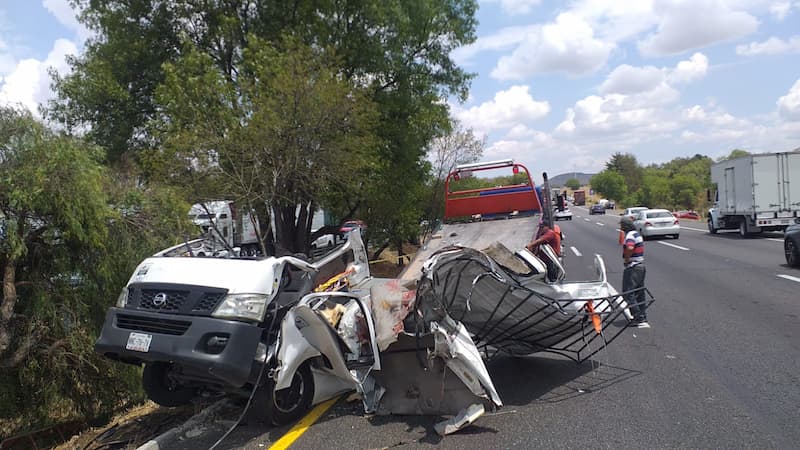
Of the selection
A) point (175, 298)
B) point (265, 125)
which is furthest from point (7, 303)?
point (265, 125)

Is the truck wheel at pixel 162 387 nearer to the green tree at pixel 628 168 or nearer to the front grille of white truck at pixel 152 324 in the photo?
the front grille of white truck at pixel 152 324

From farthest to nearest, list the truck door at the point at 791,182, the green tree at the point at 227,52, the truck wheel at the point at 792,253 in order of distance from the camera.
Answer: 1. the truck door at the point at 791,182
2. the green tree at the point at 227,52
3. the truck wheel at the point at 792,253

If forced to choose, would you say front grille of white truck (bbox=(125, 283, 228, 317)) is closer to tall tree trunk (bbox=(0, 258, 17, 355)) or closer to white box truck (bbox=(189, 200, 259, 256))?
tall tree trunk (bbox=(0, 258, 17, 355))

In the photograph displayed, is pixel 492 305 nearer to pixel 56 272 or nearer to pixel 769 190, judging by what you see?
pixel 56 272

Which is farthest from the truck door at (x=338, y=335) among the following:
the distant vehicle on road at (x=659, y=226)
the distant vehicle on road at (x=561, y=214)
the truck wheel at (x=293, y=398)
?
the distant vehicle on road at (x=659, y=226)

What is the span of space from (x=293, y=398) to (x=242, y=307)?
3.26ft

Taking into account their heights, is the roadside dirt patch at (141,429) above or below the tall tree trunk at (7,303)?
below

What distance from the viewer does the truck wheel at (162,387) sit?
6047mm

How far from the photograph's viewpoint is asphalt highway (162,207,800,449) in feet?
16.1

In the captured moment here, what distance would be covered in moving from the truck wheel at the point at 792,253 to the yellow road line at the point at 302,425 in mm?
12686

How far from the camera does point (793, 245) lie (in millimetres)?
14680

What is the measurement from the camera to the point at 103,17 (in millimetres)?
16469

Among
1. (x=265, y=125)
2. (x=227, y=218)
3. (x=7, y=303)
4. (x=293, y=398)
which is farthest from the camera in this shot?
(x=227, y=218)

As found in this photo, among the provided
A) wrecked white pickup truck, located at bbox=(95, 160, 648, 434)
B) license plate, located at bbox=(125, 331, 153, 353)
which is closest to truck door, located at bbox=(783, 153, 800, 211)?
wrecked white pickup truck, located at bbox=(95, 160, 648, 434)
